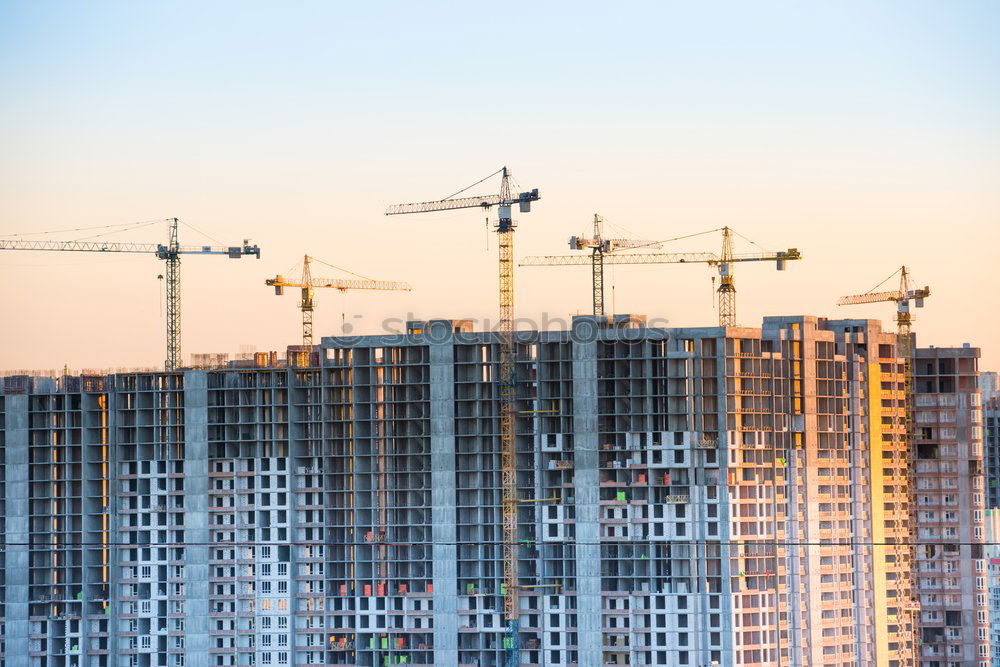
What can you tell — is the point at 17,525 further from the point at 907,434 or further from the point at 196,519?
the point at 907,434

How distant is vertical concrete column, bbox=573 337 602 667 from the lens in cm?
7325

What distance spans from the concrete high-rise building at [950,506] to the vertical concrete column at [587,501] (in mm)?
22031

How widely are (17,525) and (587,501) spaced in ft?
92.5

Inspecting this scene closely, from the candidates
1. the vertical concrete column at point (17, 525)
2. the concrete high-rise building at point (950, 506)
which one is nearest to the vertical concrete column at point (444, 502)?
the vertical concrete column at point (17, 525)

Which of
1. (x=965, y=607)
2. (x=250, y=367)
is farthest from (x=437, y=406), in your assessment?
(x=965, y=607)

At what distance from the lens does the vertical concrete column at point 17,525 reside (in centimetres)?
8050

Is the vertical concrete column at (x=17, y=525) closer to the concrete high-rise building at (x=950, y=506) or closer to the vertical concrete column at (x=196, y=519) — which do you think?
the vertical concrete column at (x=196, y=519)

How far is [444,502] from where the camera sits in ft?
250

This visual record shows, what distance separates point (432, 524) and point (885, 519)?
23.6m

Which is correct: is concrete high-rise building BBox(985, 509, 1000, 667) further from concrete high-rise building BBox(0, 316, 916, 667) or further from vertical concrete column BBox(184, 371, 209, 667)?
vertical concrete column BBox(184, 371, 209, 667)

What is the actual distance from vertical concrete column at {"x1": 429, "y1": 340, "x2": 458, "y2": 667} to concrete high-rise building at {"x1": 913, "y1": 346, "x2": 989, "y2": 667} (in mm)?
26400

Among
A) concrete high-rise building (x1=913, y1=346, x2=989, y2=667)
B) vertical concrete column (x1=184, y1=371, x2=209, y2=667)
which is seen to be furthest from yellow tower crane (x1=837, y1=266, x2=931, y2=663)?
vertical concrete column (x1=184, y1=371, x2=209, y2=667)

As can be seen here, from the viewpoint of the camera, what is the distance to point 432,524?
7625 cm

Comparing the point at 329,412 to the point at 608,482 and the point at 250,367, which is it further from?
the point at 608,482
